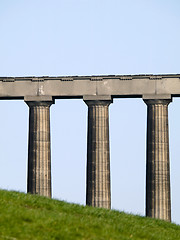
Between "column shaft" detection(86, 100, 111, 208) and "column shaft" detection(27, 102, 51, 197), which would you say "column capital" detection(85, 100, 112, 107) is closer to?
"column shaft" detection(86, 100, 111, 208)

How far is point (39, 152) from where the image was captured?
83.3 metres

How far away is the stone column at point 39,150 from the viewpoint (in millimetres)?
83125

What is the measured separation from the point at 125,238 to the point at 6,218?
25.7ft

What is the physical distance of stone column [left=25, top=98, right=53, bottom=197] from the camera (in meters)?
83.1

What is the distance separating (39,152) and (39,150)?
0.27 metres

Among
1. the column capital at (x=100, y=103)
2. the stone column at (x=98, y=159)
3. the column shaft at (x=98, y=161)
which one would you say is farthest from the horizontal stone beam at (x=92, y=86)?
the column shaft at (x=98, y=161)

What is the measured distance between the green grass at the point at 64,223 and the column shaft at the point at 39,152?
1226 inches

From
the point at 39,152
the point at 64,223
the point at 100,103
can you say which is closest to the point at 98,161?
the point at 100,103

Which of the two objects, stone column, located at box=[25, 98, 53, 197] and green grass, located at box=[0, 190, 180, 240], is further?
stone column, located at box=[25, 98, 53, 197]

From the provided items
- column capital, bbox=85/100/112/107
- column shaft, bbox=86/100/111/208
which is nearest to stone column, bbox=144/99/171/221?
column shaft, bbox=86/100/111/208

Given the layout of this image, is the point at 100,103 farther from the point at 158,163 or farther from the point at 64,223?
the point at 64,223

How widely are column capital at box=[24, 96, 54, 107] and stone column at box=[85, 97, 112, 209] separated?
6.22 m

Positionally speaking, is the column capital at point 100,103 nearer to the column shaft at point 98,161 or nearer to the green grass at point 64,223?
the column shaft at point 98,161

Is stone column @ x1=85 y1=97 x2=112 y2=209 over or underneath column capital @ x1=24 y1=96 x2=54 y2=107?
underneath
